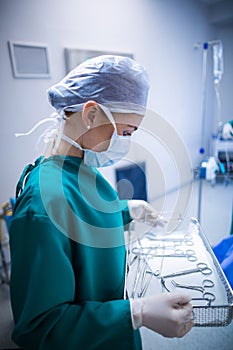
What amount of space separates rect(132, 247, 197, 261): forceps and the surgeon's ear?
566 mm

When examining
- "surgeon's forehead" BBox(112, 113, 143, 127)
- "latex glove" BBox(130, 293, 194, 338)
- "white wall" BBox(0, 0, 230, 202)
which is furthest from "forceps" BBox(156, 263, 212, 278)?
"white wall" BBox(0, 0, 230, 202)

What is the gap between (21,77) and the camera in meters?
1.52

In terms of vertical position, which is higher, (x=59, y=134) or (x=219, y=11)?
(x=219, y=11)

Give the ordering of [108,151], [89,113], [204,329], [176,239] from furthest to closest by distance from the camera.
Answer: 1. [204,329]
2. [176,239]
3. [108,151]
4. [89,113]

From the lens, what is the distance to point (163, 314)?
20.7 inches

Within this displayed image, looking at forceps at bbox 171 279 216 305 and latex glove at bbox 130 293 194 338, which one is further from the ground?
latex glove at bbox 130 293 194 338

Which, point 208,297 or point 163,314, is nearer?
point 163,314

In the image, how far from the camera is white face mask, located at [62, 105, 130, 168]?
637mm

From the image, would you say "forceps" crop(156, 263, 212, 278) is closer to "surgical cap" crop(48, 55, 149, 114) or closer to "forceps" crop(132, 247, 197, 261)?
"forceps" crop(132, 247, 197, 261)

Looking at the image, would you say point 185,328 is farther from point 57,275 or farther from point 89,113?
point 89,113

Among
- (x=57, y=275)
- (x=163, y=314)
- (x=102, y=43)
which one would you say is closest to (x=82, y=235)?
(x=57, y=275)

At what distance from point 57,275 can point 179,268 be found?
0.52m

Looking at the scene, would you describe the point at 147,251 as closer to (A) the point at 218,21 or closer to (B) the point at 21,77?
(B) the point at 21,77

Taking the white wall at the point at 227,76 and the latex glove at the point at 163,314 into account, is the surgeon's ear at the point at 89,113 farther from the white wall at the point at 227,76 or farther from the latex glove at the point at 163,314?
the white wall at the point at 227,76
